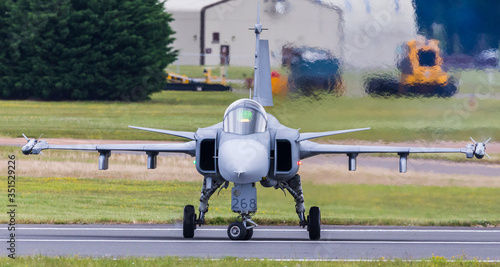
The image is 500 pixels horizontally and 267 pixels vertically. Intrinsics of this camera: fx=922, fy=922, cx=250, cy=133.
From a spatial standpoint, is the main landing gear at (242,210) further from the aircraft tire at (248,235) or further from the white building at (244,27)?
the white building at (244,27)

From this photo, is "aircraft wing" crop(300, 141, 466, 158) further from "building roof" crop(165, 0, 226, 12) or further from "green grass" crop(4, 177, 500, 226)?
"building roof" crop(165, 0, 226, 12)

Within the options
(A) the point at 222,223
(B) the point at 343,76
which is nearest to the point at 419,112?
(B) the point at 343,76

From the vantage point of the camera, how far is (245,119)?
1728 centimetres

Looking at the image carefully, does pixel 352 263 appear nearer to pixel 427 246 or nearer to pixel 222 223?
pixel 427 246

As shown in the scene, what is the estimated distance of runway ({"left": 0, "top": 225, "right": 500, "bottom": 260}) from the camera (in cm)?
1591

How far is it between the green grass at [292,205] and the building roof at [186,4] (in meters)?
11.0

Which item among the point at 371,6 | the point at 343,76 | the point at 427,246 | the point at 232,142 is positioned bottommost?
the point at 427,246

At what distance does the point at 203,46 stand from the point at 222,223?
52.9ft

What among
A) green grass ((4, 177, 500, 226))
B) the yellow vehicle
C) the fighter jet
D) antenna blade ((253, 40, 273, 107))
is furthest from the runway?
the yellow vehicle

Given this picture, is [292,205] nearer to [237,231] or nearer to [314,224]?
[314,224]

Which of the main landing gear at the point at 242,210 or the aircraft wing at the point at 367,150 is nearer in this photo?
the main landing gear at the point at 242,210

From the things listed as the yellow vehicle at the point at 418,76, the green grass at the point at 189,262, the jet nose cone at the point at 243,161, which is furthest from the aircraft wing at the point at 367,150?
the yellow vehicle at the point at 418,76

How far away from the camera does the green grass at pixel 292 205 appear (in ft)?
70.7

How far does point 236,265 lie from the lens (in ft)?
45.5
